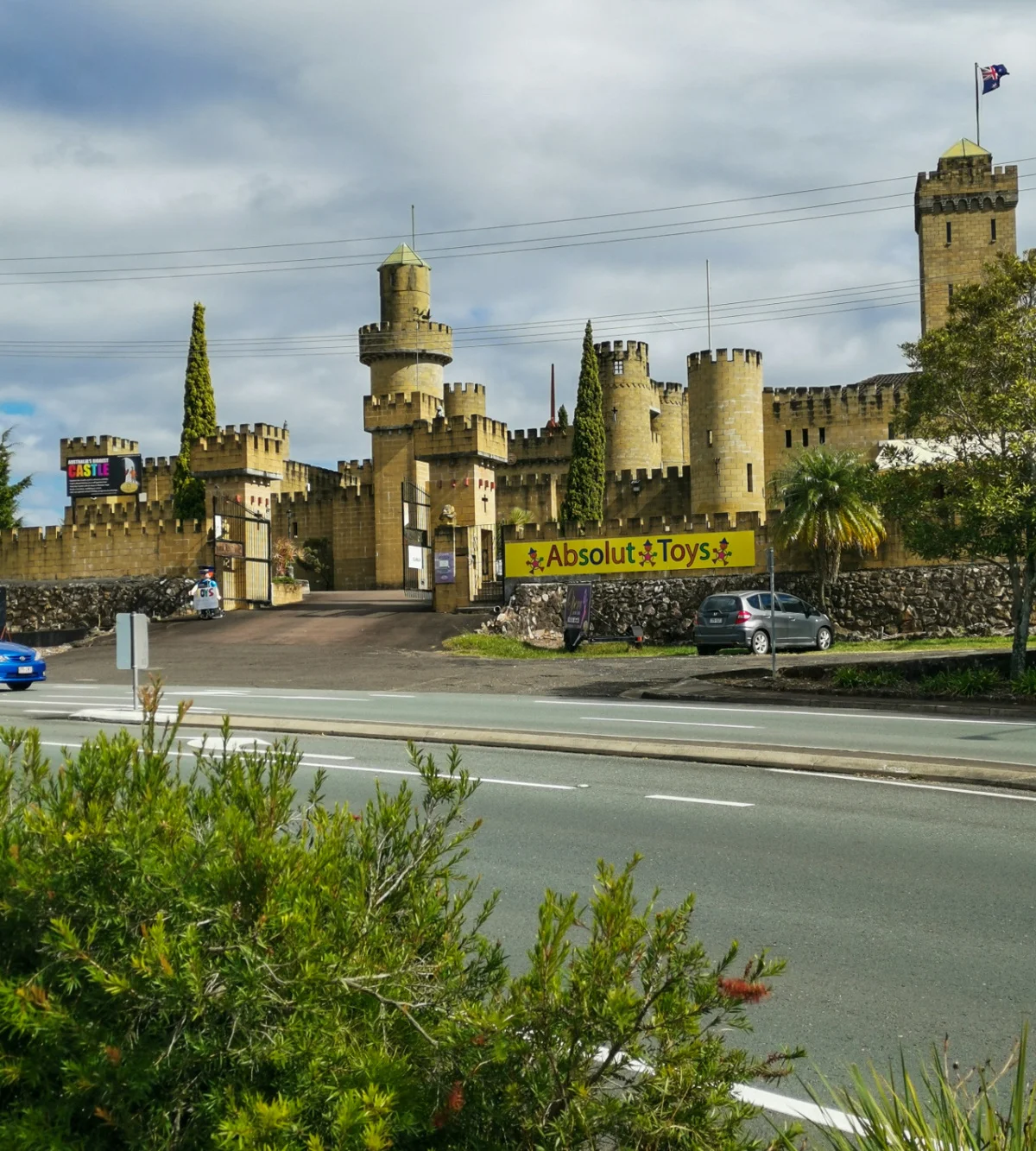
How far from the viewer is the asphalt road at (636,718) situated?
554 inches

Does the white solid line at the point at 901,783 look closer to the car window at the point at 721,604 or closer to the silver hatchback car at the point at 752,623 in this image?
the silver hatchback car at the point at 752,623

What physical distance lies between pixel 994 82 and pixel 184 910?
253 feet

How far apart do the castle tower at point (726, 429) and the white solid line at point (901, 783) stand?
43.9m

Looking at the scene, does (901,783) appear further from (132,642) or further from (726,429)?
(726,429)

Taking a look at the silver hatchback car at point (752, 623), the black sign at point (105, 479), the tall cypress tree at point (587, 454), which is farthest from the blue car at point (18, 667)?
the black sign at point (105, 479)

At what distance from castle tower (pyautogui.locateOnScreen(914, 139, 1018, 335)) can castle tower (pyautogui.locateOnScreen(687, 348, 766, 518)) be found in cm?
1919

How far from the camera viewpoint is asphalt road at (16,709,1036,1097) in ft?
18.0

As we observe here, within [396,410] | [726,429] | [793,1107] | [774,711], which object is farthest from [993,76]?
[793,1107]

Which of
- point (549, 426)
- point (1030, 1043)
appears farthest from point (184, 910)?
point (549, 426)

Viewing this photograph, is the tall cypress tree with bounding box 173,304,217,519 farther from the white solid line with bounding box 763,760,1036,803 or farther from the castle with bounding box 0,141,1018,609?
the white solid line with bounding box 763,760,1036,803

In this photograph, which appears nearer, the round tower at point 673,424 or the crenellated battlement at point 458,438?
the crenellated battlement at point 458,438

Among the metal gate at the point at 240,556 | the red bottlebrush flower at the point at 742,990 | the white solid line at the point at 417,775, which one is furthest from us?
the metal gate at the point at 240,556

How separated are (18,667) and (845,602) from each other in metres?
21.7

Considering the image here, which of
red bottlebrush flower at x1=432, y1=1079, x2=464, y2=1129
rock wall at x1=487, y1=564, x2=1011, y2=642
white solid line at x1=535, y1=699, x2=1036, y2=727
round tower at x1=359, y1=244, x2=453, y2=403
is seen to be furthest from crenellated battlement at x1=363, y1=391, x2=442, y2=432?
red bottlebrush flower at x1=432, y1=1079, x2=464, y2=1129
